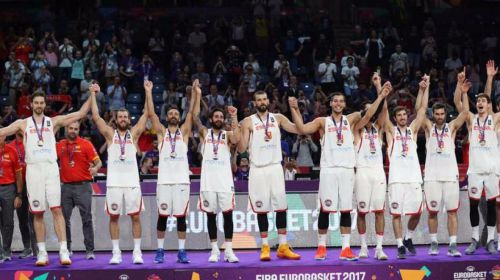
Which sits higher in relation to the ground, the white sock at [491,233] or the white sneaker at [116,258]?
the white sock at [491,233]

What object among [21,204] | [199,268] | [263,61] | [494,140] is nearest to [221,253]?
[199,268]

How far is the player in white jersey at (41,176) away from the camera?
13492 mm

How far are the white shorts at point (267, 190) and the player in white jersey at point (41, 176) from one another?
2.76m

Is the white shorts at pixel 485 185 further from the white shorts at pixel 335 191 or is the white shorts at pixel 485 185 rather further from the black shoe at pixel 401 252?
the white shorts at pixel 335 191

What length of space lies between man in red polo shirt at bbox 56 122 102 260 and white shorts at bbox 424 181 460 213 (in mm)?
5034

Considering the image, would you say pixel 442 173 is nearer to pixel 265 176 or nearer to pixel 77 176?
pixel 265 176

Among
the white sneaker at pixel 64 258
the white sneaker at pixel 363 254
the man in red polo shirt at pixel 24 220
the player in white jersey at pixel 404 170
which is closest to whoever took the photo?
the white sneaker at pixel 64 258

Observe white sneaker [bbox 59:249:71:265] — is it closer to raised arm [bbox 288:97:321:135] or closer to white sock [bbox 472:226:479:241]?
raised arm [bbox 288:97:321:135]

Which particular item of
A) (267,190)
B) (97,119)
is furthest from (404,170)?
(97,119)

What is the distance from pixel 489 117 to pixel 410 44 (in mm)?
9945

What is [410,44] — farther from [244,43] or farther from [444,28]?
[244,43]

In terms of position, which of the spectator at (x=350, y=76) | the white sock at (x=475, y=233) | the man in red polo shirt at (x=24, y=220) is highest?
the spectator at (x=350, y=76)

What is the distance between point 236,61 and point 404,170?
9.54m

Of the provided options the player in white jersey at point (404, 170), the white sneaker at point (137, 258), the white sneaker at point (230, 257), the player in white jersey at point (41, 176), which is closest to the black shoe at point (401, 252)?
the player in white jersey at point (404, 170)
